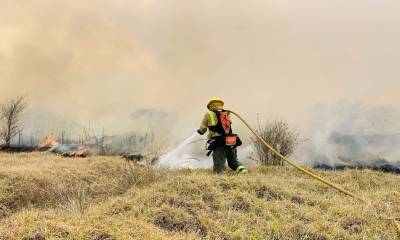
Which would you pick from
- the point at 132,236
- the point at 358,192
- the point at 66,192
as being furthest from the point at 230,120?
the point at 132,236

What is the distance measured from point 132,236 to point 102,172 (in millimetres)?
Result: 6895

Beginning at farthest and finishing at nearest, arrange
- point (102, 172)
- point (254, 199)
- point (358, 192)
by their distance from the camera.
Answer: point (102, 172) → point (358, 192) → point (254, 199)

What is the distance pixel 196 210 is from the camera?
22.1ft

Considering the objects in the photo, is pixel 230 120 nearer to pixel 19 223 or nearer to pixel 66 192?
pixel 66 192

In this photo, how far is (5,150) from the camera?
18516mm

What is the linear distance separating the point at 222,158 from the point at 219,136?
51 cm

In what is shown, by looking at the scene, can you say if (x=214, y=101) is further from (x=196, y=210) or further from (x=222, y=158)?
(x=196, y=210)

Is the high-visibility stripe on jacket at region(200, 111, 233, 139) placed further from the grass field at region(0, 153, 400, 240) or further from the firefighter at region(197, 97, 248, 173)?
the grass field at region(0, 153, 400, 240)

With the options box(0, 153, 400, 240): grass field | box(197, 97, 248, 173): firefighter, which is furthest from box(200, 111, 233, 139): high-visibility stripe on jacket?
box(0, 153, 400, 240): grass field

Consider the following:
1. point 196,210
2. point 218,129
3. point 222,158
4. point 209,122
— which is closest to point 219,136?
point 218,129

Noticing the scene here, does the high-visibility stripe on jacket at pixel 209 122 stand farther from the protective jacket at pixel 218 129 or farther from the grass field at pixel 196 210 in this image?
the grass field at pixel 196 210

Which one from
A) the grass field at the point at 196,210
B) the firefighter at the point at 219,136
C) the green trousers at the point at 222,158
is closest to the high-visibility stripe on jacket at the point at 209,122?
the firefighter at the point at 219,136

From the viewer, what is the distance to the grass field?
5668mm

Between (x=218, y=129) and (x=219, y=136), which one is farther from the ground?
(x=218, y=129)
